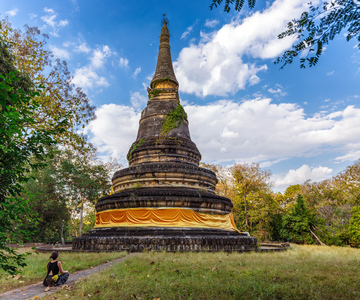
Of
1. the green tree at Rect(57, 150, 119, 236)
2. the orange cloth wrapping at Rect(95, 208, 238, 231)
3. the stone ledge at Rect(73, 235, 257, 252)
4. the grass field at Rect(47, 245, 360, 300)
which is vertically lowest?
the grass field at Rect(47, 245, 360, 300)

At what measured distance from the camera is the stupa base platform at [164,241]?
32.9ft

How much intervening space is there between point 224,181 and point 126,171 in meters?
22.5

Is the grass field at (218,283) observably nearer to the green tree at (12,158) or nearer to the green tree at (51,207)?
the green tree at (12,158)

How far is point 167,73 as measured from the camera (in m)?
19.9

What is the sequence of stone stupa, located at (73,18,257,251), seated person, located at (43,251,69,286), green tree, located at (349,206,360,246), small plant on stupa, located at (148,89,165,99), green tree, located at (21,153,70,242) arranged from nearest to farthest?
seated person, located at (43,251,69,286), stone stupa, located at (73,18,257,251), green tree, located at (349,206,360,246), small plant on stupa, located at (148,89,165,99), green tree, located at (21,153,70,242)

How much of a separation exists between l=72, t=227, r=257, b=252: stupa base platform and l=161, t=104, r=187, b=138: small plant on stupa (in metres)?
7.16

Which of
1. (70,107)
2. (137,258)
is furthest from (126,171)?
(137,258)

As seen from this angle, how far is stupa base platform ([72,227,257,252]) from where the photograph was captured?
394 inches

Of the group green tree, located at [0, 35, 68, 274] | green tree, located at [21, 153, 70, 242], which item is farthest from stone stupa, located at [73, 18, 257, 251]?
green tree, located at [21, 153, 70, 242]

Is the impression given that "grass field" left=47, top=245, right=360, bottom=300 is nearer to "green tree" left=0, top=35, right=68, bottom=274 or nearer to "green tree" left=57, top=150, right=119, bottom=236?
"green tree" left=0, top=35, right=68, bottom=274

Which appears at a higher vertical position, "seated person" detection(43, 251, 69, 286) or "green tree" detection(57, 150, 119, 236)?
"green tree" detection(57, 150, 119, 236)

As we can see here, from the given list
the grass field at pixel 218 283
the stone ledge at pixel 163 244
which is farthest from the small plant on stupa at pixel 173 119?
the grass field at pixel 218 283

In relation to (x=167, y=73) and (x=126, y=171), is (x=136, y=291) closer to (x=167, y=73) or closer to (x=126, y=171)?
(x=126, y=171)

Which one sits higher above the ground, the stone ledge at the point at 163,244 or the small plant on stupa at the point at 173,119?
the small plant on stupa at the point at 173,119
